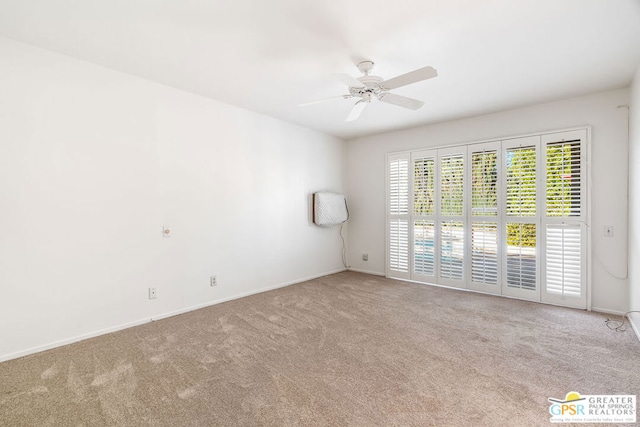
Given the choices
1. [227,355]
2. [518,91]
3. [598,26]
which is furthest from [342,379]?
[518,91]

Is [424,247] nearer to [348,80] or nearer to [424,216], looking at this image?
[424,216]

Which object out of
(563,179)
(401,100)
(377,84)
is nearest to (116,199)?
(377,84)

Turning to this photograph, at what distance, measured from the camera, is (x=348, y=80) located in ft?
8.16

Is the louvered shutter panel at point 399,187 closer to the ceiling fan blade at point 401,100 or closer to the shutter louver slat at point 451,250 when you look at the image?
the shutter louver slat at point 451,250

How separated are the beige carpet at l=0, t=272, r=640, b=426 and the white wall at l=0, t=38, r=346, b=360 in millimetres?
360

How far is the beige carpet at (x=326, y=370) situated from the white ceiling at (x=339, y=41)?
2.52 meters

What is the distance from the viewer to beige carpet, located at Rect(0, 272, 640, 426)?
1.76 metres

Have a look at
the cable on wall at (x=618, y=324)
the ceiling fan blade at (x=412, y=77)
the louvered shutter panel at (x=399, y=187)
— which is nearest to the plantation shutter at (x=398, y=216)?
the louvered shutter panel at (x=399, y=187)

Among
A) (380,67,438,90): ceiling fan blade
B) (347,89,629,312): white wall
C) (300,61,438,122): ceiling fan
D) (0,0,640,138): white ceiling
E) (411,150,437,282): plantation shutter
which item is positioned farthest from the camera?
(411,150,437,282): plantation shutter

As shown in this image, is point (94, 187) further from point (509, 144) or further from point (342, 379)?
point (509, 144)

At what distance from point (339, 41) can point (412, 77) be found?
25.5 inches

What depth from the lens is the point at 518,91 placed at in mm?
3395

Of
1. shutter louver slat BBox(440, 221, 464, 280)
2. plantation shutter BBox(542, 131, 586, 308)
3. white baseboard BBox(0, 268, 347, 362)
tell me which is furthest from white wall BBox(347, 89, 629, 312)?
white baseboard BBox(0, 268, 347, 362)

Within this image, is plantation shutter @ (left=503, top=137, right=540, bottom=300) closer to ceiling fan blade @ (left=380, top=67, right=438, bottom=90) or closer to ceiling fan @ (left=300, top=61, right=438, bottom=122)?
ceiling fan @ (left=300, top=61, right=438, bottom=122)
